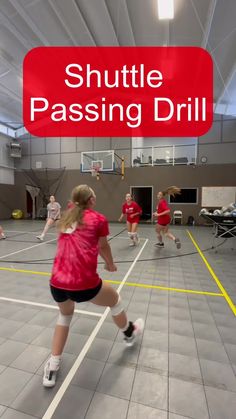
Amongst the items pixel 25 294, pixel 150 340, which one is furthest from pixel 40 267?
pixel 150 340

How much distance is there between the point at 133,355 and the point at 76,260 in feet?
4.25

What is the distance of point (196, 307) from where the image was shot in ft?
10.7

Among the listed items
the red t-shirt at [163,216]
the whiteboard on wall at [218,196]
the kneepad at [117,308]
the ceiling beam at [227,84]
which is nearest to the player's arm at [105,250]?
the kneepad at [117,308]

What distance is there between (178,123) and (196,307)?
13.6 metres

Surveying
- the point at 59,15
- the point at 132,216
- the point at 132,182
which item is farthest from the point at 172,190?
the point at 132,182

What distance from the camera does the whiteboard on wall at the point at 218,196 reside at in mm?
13117

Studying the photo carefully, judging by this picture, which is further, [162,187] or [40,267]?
[162,187]

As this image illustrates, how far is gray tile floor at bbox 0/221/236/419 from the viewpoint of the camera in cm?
170

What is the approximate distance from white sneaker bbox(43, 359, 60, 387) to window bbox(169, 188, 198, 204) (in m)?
12.9

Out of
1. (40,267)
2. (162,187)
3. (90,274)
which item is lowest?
(40,267)

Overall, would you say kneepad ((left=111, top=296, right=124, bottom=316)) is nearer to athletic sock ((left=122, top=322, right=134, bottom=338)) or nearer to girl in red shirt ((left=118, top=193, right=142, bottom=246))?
athletic sock ((left=122, top=322, right=134, bottom=338))

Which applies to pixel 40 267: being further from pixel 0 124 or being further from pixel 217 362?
pixel 0 124

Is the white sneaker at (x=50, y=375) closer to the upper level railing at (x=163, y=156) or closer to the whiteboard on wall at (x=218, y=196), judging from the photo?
the whiteboard on wall at (x=218, y=196)

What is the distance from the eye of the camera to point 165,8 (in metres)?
6.67
